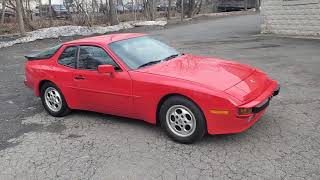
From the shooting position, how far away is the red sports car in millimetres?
4484

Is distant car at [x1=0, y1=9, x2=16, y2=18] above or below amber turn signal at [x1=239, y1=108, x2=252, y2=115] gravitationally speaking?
above

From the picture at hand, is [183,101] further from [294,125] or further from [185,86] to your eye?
[294,125]

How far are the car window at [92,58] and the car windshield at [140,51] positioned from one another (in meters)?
0.15

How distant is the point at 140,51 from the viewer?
222 inches

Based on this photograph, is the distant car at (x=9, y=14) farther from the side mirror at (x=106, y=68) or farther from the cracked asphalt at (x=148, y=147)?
the side mirror at (x=106, y=68)

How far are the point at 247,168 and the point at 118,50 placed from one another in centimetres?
254

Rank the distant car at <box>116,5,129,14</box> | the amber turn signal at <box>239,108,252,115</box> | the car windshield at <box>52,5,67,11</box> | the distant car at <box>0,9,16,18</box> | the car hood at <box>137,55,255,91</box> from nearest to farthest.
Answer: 1. the amber turn signal at <box>239,108,252,115</box>
2. the car hood at <box>137,55,255,91</box>
3. the distant car at <box>0,9,16,18</box>
4. the car windshield at <box>52,5,67,11</box>
5. the distant car at <box>116,5,129,14</box>

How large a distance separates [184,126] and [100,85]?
145cm

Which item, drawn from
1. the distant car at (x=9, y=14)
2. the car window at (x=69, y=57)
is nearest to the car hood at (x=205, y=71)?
the car window at (x=69, y=57)

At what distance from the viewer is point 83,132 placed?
5488 mm

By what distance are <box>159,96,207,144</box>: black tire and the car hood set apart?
0.29 metres

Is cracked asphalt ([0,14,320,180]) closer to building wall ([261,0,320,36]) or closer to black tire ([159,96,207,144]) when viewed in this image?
black tire ([159,96,207,144])

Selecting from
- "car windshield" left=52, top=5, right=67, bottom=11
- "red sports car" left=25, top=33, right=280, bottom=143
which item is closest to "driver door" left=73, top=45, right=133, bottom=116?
"red sports car" left=25, top=33, right=280, bottom=143

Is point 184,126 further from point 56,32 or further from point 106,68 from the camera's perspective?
point 56,32
